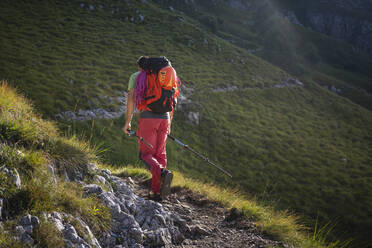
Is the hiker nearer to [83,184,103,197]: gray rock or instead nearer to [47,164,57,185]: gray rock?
[83,184,103,197]: gray rock

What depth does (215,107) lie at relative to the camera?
27.6 m

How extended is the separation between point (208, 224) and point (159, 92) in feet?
9.95

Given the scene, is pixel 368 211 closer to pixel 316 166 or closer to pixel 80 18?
pixel 316 166

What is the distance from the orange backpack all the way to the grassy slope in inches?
186

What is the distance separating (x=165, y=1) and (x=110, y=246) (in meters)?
85.0

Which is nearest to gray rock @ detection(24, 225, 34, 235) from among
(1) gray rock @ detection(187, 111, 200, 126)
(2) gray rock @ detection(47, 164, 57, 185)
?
(2) gray rock @ detection(47, 164, 57, 185)

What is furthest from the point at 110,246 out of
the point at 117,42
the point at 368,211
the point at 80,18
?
the point at 80,18

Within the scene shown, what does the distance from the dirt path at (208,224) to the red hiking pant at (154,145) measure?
0.78m

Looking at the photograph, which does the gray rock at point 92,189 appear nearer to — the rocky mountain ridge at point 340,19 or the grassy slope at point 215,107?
the grassy slope at point 215,107

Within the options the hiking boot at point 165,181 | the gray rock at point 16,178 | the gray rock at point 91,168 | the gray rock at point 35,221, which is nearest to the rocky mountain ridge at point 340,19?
the hiking boot at point 165,181

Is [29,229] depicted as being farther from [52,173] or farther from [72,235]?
[52,173]

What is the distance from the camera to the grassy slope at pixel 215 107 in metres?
17.8

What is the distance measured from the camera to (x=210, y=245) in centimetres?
415

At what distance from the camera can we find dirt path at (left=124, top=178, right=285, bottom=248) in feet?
13.9
